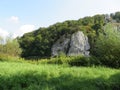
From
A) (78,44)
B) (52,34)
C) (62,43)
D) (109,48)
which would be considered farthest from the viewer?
(52,34)

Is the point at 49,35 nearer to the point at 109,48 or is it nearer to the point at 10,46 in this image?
the point at 10,46

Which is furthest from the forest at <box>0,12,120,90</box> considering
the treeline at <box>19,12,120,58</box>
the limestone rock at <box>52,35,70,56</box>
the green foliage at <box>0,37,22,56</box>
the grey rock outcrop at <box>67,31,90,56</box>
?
the limestone rock at <box>52,35,70,56</box>

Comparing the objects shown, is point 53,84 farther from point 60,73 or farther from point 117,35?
point 117,35

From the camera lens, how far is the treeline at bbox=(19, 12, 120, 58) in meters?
69.1

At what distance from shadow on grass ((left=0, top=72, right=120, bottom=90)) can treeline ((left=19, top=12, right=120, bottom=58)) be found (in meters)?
51.0

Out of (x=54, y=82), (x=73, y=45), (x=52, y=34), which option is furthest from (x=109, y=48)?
(x=52, y=34)

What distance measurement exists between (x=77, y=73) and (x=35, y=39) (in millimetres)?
59683

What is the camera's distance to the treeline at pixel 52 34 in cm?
6906

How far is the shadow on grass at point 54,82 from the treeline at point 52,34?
5099 centimetres

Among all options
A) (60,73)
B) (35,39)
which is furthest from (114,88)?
(35,39)

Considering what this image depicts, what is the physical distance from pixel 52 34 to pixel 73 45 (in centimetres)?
831

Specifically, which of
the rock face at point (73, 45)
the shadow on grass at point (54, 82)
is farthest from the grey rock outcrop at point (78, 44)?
the shadow on grass at point (54, 82)

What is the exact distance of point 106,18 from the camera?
77.6 m

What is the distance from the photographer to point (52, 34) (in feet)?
258
